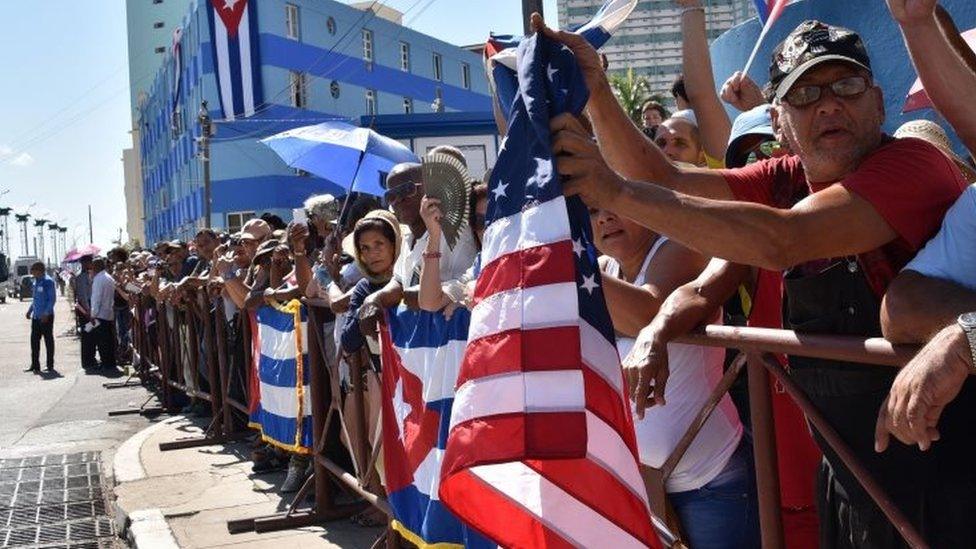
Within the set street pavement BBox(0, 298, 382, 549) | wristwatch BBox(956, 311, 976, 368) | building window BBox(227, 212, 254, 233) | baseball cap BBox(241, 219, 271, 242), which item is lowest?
street pavement BBox(0, 298, 382, 549)

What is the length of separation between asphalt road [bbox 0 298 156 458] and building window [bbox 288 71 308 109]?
22218mm

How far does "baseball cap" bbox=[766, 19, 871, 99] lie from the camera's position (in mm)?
2297

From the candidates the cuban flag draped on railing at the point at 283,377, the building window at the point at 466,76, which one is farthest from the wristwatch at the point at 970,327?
the building window at the point at 466,76

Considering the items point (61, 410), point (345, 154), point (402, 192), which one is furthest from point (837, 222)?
point (61, 410)

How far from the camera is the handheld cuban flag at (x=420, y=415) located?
175 inches

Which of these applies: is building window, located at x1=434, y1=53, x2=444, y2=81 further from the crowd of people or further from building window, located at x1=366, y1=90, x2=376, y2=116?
the crowd of people

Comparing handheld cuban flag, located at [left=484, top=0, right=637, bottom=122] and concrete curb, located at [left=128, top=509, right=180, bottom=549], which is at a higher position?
handheld cuban flag, located at [left=484, top=0, right=637, bottom=122]

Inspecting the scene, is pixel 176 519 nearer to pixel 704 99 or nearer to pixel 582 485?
pixel 704 99

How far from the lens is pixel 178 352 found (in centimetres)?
1216

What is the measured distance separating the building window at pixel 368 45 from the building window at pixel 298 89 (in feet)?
18.1

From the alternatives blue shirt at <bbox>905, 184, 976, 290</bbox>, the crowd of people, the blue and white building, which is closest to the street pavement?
Answer: the crowd of people

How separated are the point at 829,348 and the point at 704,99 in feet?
7.95

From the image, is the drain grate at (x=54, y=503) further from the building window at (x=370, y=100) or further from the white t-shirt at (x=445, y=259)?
the building window at (x=370, y=100)

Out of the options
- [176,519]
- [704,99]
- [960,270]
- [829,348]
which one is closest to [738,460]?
[829,348]
